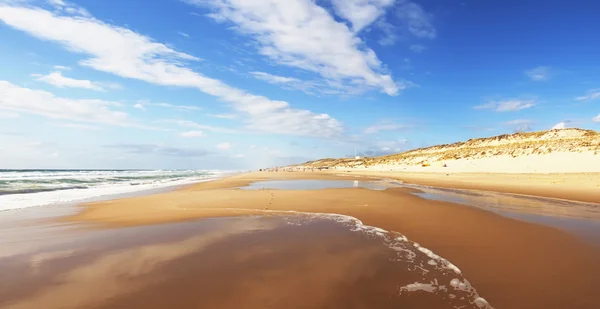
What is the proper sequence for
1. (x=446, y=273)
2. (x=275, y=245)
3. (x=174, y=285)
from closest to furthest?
(x=174, y=285) → (x=446, y=273) → (x=275, y=245)

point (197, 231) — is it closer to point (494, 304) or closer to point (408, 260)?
point (408, 260)

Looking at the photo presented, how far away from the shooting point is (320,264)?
19.1ft

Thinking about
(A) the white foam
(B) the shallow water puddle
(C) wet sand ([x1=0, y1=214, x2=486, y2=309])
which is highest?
(B) the shallow water puddle

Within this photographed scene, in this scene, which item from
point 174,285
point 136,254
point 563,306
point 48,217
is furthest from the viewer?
point 48,217

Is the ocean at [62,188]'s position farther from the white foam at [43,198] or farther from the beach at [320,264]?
the beach at [320,264]

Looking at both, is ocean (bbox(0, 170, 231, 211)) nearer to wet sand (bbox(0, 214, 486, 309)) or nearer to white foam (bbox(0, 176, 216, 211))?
white foam (bbox(0, 176, 216, 211))

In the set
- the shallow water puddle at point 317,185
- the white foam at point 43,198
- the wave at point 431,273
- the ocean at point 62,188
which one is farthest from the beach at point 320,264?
the shallow water puddle at point 317,185

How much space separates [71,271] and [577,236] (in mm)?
Result: 11682

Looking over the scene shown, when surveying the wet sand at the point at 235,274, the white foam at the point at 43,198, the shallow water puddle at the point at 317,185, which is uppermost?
the shallow water puddle at the point at 317,185

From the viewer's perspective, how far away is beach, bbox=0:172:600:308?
4.34 metres

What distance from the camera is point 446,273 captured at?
518 centimetres

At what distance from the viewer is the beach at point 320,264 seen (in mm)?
4340

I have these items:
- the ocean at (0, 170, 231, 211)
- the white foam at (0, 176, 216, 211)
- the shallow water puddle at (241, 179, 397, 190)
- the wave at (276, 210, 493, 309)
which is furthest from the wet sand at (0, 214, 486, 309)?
the shallow water puddle at (241, 179, 397, 190)

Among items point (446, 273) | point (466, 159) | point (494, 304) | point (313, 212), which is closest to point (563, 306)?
point (494, 304)
